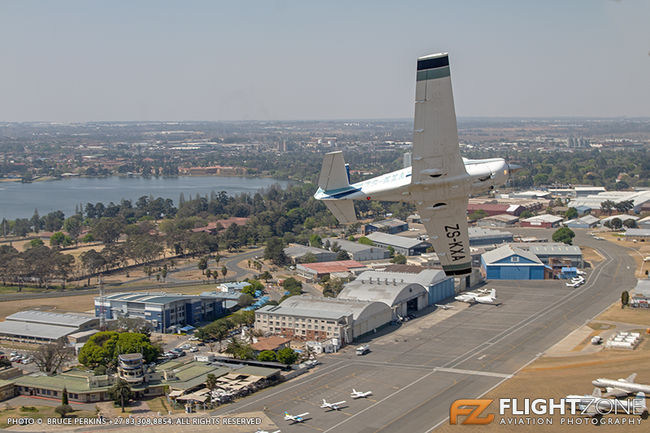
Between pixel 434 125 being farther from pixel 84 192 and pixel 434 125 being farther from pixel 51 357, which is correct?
pixel 84 192

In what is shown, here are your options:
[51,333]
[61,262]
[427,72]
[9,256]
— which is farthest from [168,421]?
[9,256]

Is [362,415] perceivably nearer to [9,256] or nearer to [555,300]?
[555,300]

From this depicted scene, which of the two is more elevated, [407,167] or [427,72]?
[427,72]

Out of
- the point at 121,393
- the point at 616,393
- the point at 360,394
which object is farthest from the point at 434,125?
the point at 121,393

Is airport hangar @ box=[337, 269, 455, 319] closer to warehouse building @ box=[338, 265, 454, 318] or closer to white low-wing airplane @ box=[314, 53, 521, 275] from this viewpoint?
warehouse building @ box=[338, 265, 454, 318]

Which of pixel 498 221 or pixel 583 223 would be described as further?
pixel 498 221

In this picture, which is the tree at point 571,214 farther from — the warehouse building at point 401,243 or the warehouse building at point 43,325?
the warehouse building at point 43,325
